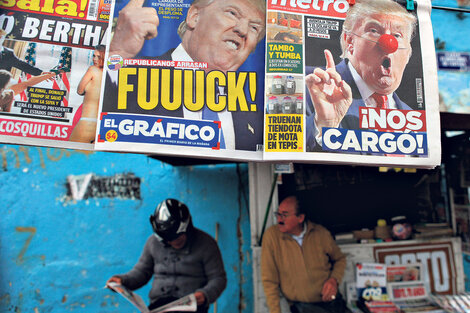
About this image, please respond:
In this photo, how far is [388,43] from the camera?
Result: 1700 mm

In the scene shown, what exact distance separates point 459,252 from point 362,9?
3398 mm

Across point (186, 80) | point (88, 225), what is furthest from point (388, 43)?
point (88, 225)

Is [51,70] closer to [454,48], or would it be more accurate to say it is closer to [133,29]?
[133,29]

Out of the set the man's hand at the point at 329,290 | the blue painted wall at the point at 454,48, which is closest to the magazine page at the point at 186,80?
the blue painted wall at the point at 454,48

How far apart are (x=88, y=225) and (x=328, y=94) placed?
140 inches

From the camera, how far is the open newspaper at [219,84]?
1578 millimetres

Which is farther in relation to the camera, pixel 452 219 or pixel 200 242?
pixel 452 219

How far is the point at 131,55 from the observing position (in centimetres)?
164

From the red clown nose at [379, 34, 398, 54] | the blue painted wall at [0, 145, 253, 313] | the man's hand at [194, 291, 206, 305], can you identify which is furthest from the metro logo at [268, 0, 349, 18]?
the blue painted wall at [0, 145, 253, 313]

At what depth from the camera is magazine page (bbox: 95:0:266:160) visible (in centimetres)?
156

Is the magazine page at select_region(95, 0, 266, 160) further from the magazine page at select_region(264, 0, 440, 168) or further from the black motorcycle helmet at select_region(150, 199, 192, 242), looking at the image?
the black motorcycle helmet at select_region(150, 199, 192, 242)

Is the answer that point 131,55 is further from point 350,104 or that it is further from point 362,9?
point 362,9

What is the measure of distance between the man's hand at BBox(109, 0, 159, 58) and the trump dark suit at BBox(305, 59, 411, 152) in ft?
2.86

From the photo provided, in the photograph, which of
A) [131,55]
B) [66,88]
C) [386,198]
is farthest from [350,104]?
[386,198]
